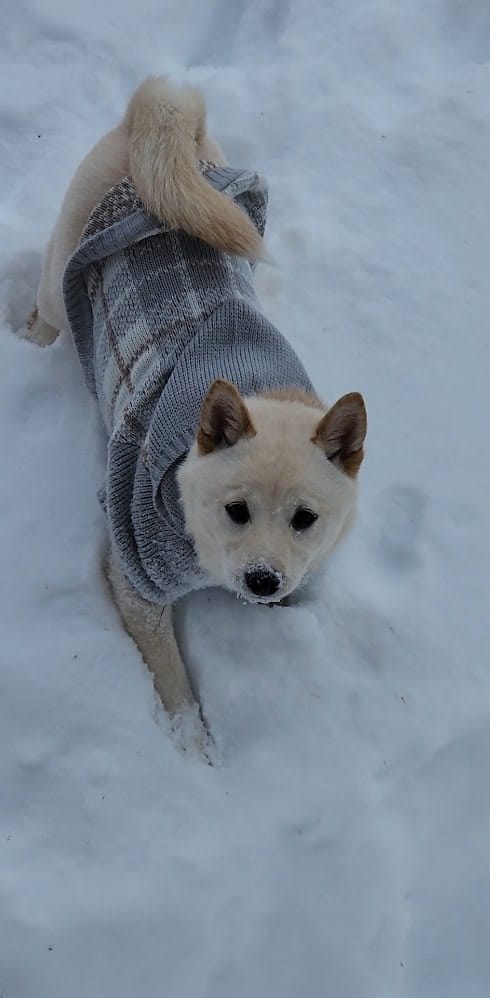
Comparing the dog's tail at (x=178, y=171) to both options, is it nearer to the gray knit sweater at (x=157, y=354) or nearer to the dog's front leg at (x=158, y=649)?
the gray knit sweater at (x=157, y=354)

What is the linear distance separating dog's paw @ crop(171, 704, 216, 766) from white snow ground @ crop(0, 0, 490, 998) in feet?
0.09

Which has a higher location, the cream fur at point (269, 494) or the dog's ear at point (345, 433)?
the dog's ear at point (345, 433)

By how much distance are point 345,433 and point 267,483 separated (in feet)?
0.71

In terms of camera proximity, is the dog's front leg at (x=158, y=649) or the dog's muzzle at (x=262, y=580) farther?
the dog's front leg at (x=158, y=649)

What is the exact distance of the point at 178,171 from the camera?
214 cm

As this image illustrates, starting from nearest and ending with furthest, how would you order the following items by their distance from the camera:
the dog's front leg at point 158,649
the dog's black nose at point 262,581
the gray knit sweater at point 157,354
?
the dog's black nose at point 262,581, the gray knit sweater at point 157,354, the dog's front leg at point 158,649

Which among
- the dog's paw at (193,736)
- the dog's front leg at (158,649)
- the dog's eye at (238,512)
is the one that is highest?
the dog's eye at (238,512)

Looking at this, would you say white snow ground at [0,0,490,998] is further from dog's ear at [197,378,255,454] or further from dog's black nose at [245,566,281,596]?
dog's ear at [197,378,255,454]

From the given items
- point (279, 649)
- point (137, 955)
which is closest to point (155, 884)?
point (137, 955)

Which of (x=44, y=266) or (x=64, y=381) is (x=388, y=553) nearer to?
(x=64, y=381)

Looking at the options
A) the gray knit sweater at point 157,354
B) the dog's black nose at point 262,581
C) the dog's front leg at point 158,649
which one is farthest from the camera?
the dog's front leg at point 158,649

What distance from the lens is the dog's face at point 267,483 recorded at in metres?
1.68

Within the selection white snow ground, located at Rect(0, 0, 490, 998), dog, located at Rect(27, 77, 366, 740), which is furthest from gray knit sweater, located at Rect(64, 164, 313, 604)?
white snow ground, located at Rect(0, 0, 490, 998)

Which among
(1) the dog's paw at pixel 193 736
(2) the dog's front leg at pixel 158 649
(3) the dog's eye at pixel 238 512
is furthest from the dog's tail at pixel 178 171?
(1) the dog's paw at pixel 193 736
